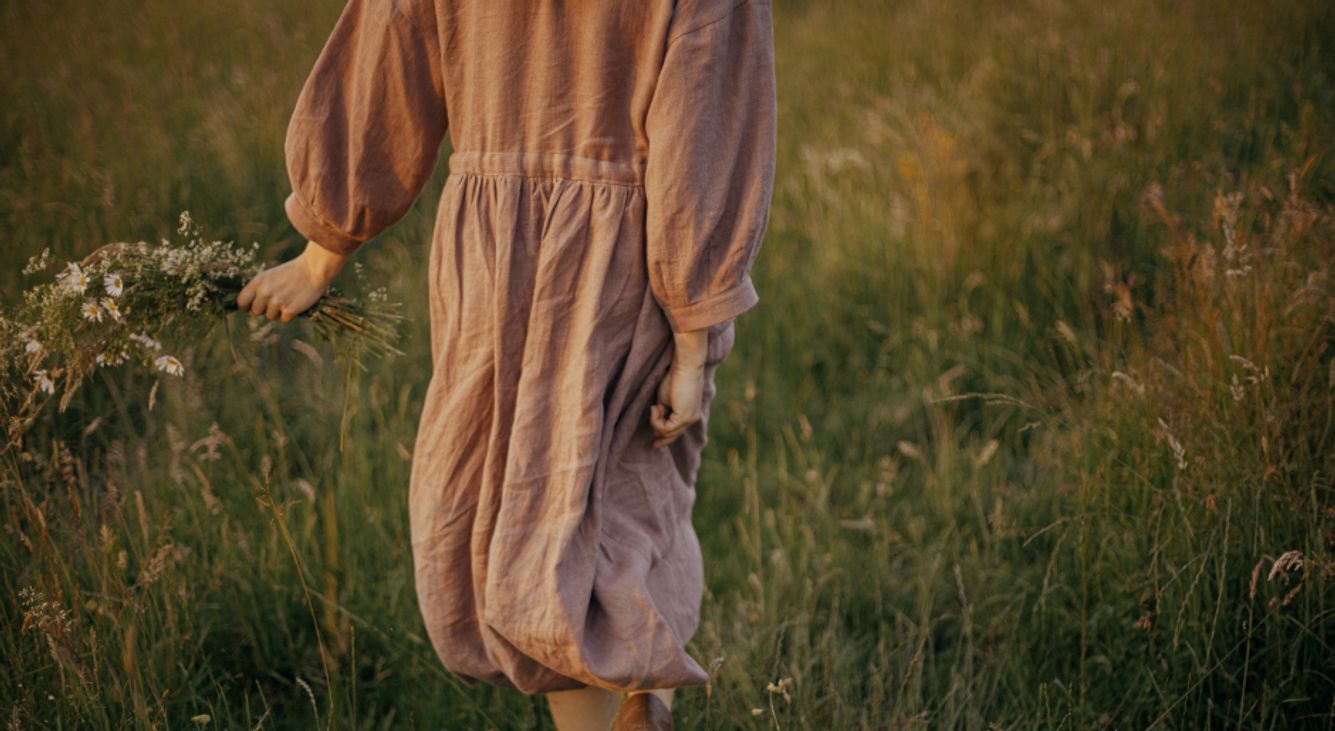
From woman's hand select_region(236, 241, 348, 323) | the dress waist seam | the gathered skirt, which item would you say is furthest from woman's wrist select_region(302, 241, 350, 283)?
the dress waist seam

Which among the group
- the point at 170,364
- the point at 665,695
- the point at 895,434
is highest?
the point at 170,364

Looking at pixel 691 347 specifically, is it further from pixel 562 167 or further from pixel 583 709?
pixel 583 709

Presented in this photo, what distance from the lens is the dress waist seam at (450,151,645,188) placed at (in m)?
1.59

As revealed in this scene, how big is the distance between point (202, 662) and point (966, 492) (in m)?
1.94

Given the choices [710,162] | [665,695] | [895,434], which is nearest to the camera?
[710,162]

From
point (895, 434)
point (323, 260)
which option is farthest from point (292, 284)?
point (895, 434)

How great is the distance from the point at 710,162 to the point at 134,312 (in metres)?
1.05

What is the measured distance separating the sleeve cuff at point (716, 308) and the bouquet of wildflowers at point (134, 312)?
1.90 feet

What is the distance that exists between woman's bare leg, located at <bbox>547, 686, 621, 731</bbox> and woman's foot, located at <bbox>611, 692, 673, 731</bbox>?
0.12 m

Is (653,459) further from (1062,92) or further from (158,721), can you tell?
(1062,92)

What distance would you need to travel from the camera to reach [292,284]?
1.78m

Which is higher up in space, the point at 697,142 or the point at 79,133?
the point at 697,142

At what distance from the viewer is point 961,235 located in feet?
12.4

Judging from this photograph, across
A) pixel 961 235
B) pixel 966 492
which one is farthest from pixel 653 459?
pixel 961 235
